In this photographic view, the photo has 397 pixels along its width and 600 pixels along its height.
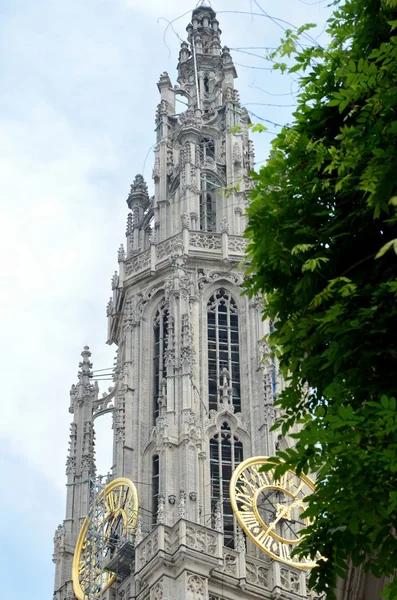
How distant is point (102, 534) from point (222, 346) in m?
8.41

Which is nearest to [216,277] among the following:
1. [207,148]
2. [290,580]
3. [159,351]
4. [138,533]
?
[159,351]

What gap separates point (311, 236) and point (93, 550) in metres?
37.1

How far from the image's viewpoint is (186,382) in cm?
5069

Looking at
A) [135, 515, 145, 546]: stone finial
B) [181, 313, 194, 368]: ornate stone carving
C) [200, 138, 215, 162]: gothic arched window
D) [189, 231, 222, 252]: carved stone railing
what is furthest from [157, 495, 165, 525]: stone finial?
[200, 138, 215, 162]: gothic arched window

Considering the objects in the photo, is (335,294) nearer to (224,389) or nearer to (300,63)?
(300,63)

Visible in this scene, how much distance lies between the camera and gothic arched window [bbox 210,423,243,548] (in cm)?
4781

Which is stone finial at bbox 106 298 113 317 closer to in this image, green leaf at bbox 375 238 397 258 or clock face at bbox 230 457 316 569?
clock face at bbox 230 457 316 569

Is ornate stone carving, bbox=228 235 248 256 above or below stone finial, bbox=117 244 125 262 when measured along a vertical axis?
below

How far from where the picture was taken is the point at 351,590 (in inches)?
703

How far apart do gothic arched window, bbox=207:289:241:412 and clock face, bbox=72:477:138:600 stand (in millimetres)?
4635

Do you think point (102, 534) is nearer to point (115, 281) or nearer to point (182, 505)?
point (182, 505)

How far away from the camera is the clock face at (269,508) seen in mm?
46031

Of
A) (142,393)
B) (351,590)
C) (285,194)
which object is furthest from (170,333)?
(285,194)

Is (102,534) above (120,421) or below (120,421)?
below
